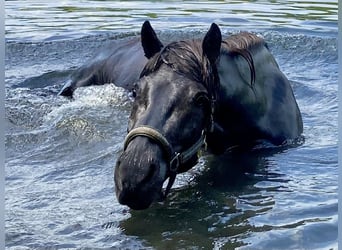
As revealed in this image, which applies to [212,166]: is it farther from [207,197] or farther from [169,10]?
[169,10]

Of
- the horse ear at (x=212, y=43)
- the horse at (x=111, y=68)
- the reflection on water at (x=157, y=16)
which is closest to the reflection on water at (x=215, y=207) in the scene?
the horse ear at (x=212, y=43)

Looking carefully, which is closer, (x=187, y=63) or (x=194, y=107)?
(x=194, y=107)

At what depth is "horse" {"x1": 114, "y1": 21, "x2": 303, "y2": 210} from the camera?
2883 mm

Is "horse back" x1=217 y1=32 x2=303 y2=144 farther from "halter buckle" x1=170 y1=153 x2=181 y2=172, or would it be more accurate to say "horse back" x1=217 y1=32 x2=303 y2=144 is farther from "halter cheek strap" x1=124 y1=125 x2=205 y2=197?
"halter buckle" x1=170 y1=153 x2=181 y2=172

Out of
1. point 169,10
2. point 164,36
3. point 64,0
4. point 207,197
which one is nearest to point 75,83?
point 164,36

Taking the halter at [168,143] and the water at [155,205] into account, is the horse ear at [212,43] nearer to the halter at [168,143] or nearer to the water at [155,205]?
the halter at [168,143]

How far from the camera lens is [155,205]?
11.5ft

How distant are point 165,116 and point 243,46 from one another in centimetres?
126

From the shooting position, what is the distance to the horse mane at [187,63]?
10.9 feet

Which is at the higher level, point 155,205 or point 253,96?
point 253,96

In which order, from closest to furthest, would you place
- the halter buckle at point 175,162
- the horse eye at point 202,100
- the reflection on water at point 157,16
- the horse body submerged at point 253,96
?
the halter buckle at point 175,162
the horse eye at point 202,100
the horse body submerged at point 253,96
the reflection on water at point 157,16

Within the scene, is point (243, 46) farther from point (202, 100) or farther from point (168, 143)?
point (168, 143)

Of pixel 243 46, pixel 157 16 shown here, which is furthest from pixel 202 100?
pixel 157 16

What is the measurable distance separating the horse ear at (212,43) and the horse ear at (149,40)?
0.84ft
